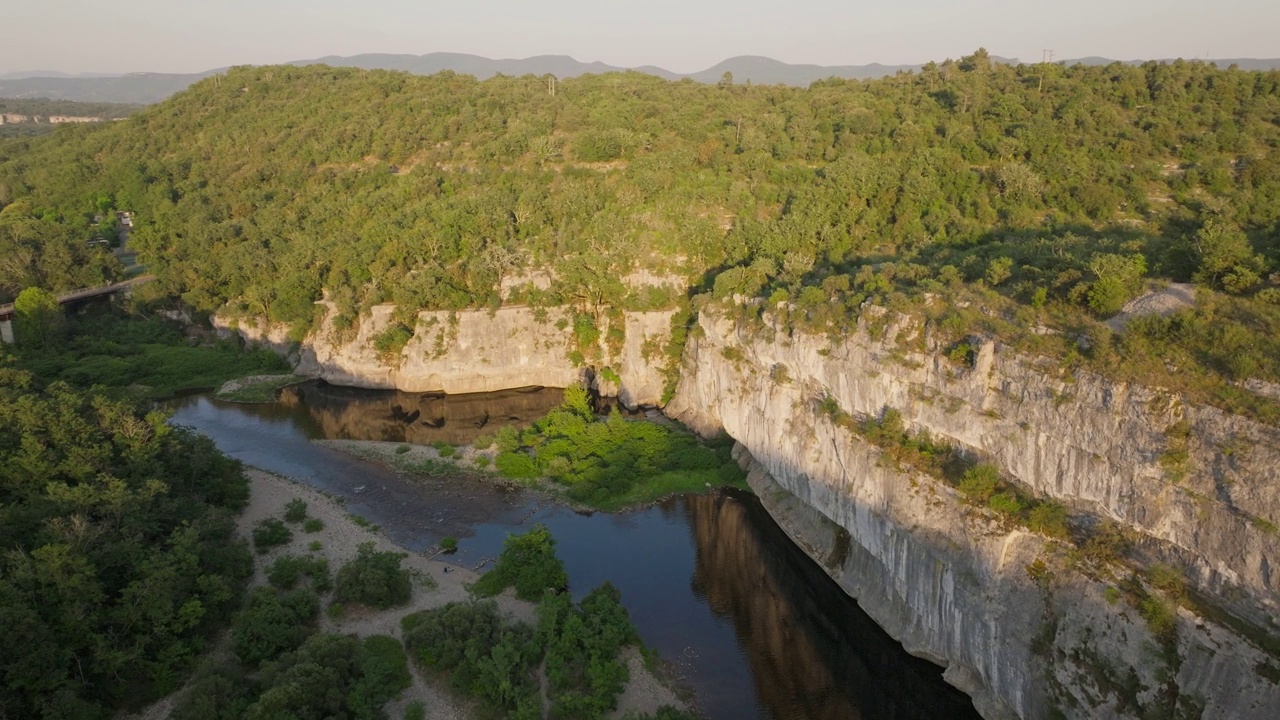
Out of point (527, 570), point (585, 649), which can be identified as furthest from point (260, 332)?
point (585, 649)

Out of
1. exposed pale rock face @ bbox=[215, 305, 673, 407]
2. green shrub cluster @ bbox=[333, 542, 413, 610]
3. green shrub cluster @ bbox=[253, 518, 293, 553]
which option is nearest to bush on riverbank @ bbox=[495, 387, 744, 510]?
exposed pale rock face @ bbox=[215, 305, 673, 407]

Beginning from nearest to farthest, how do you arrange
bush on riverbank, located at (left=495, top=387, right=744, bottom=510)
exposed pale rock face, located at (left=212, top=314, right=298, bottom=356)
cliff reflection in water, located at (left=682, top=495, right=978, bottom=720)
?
cliff reflection in water, located at (left=682, top=495, right=978, bottom=720) < bush on riverbank, located at (left=495, top=387, right=744, bottom=510) < exposed pale rock face, located at (left=212, top=314, right=298, bottom=356)

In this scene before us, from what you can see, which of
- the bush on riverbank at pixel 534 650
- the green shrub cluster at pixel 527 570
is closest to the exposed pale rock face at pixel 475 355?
the green shrub cluster at pixel 527 570

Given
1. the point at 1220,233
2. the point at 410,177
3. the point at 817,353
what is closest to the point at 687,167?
the point at 410,177

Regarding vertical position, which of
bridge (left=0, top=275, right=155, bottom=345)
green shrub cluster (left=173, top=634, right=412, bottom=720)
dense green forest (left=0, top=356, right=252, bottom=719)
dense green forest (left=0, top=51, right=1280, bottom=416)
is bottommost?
green shrub cluster (left=173, top=634, right=412, bottom=720)

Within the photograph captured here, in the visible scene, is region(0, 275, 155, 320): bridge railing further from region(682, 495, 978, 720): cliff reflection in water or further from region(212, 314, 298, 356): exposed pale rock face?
region(682, 495, 978, 720): cliff reflection in water

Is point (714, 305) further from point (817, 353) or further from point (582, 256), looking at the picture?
point (582, 256)

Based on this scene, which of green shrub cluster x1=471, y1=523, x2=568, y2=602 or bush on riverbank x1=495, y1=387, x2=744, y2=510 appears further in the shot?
bush on riverbank x1=495, y1=387, x2=744, y2=510

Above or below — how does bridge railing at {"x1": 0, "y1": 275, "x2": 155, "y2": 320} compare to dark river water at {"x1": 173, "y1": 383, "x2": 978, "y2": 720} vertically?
above
